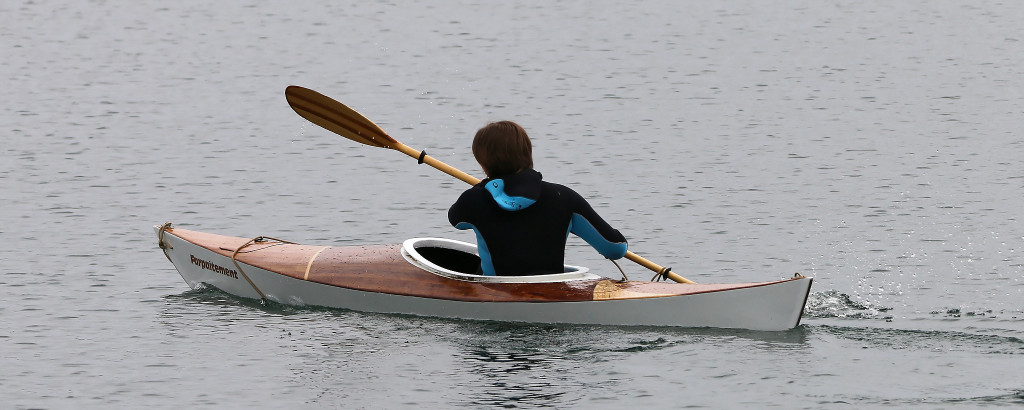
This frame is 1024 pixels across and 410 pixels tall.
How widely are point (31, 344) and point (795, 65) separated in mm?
16049

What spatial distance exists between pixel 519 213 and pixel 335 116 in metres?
2.40

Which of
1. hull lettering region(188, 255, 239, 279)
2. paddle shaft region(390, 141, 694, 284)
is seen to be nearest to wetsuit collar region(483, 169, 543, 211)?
paddle shaft region(390, 141, 694, 284)

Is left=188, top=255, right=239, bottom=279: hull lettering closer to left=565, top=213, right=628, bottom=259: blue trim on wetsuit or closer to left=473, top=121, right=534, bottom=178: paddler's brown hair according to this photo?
left=473, top=121, right=534, bottom=178: paddler's brown hair

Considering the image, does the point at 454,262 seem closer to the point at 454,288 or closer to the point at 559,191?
the point at 454,288

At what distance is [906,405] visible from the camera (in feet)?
24.2

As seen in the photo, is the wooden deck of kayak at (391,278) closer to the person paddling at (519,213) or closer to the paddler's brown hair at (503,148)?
the person paddling at (519,213)

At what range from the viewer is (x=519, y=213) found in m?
8.67

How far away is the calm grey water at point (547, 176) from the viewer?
8148 millimetres

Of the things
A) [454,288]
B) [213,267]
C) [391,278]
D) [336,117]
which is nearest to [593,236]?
[454,288]

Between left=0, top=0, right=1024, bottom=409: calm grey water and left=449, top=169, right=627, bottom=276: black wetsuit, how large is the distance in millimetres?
403

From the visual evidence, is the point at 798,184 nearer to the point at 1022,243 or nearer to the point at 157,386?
the point at 1022,243

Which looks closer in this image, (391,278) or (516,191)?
(516,191)

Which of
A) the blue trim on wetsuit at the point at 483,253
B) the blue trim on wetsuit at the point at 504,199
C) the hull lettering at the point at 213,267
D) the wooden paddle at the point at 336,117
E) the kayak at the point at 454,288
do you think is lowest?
the hull lettering at the point at 213,267

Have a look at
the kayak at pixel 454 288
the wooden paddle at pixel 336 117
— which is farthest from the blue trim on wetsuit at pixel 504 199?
the wooden paddle at pixel 336 117
